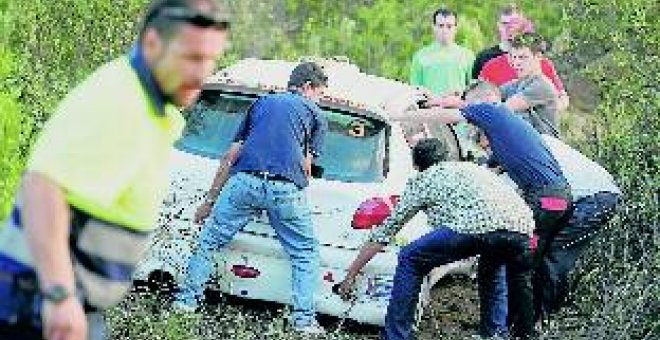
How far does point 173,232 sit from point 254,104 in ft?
2.87

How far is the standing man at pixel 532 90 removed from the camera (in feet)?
28.2

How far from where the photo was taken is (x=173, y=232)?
7668 millimetres

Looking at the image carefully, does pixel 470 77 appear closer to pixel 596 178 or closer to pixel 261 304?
pixel 596 178

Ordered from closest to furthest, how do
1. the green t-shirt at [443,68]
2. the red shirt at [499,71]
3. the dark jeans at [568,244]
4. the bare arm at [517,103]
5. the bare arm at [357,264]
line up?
the bare arm at [357,264], the dark jeans at [568,244], the bare arm at [517,103], the red shirt at [499,71], the green t-shirt at [443,68]

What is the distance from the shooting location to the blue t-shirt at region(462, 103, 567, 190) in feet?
24.9

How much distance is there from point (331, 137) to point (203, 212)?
84cm

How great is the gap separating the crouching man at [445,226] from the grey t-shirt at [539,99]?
148cm

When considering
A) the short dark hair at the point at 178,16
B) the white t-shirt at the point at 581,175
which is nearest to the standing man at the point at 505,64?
the white t-shirt at the point at 581,175

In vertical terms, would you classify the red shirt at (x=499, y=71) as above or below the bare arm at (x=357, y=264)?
above

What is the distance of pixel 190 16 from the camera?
363 centimetres

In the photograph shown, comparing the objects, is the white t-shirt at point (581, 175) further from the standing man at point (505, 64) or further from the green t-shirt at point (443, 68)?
the green t-shirt at point (443, 68)

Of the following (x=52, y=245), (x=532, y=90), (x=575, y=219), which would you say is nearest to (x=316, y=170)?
(x=575, y=219)

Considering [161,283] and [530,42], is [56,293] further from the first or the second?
[530,42]

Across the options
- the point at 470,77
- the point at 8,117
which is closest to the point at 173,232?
the point at 8,117
